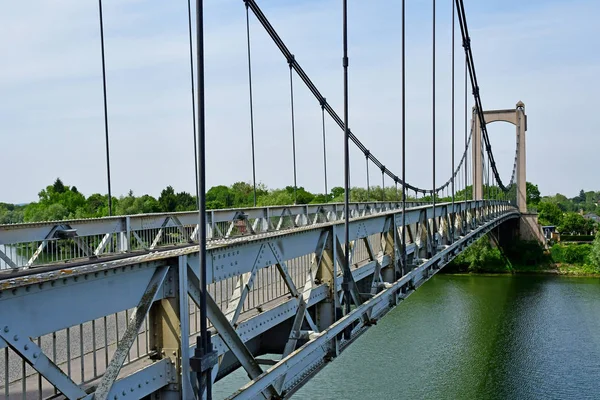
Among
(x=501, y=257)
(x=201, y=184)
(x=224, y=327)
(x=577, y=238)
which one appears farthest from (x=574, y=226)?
(x=201, y=184)

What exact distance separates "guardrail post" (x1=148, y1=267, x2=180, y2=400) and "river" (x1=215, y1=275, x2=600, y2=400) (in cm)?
1101

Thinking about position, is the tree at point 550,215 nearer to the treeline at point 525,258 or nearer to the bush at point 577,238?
the bush at point 577,238

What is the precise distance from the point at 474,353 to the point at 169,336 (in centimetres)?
1980

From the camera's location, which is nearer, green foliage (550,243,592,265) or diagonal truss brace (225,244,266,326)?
diagonal truss brace (225,244,266,326)

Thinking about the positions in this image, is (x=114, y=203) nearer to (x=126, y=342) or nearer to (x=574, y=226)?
(x=126, y=342)

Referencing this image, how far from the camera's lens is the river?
57.6 feet

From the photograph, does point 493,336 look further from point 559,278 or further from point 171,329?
point 171,329

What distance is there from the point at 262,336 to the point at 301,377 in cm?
67

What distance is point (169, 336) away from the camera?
3707mm

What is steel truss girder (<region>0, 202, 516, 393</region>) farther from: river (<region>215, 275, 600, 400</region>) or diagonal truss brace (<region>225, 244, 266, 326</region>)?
river (<region>215, 275, 600, 400</region>)

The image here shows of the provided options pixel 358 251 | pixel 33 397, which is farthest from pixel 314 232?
pixel 358 251

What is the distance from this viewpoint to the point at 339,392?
16.7 meters

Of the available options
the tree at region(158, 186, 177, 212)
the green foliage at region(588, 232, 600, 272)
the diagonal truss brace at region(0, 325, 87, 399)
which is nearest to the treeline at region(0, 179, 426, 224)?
the tree at region(158, 186, 177, 212)

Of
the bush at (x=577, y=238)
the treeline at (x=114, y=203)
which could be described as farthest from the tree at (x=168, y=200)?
the bush at (x=577, y=238)
